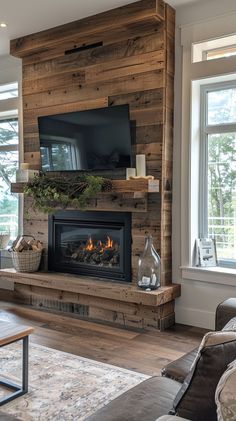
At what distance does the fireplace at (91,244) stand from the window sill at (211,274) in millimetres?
595

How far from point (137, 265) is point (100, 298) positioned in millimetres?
517

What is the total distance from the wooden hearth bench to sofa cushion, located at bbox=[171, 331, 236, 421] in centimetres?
261

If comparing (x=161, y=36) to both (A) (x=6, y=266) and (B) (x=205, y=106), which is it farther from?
(A) (x=6, y=266)

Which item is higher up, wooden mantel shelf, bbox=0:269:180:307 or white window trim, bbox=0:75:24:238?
white window trim, bbox=0:75:24:238

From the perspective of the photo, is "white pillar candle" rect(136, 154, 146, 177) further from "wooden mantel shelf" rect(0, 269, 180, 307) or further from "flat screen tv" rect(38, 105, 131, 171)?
"wooden mantel shelf" rect(0, 269, 180, 307)

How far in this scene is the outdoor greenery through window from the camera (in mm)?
5539

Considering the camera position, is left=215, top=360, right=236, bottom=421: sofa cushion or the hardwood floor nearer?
left=215, top=360, right=236, bottom=421: sofa cushion

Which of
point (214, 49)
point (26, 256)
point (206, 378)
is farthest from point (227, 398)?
point (26, 256)

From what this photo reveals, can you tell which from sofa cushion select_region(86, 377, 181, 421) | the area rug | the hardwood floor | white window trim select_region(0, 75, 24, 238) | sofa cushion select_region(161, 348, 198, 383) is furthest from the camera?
white window trim select_region(0, 75, 24, 238)

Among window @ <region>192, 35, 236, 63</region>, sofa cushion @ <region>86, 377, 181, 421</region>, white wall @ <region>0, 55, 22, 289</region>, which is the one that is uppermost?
white wall @ <region>0, 55, 22, 289</region>

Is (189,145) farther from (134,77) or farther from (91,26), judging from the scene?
(91,26)

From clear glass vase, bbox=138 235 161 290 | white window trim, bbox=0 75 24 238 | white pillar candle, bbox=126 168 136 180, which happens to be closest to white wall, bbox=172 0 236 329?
clear glass vase, bbox=138 235 161 290

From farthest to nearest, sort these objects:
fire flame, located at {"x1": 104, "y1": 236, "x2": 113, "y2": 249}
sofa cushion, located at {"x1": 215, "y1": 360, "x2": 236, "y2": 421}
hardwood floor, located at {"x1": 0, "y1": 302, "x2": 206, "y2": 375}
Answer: fire flame, located at {"x1": 104, "y1": 236, "x2": 113, "y2": 249} → hardwood floor, located at {"x1": 0, "y1": 302, "x2": 206, "y2": 375} → sofa cushion, located at {"x1": 215, "y1": 360, "x2": 236, "y2": 421}

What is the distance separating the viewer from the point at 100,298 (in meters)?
4.21
